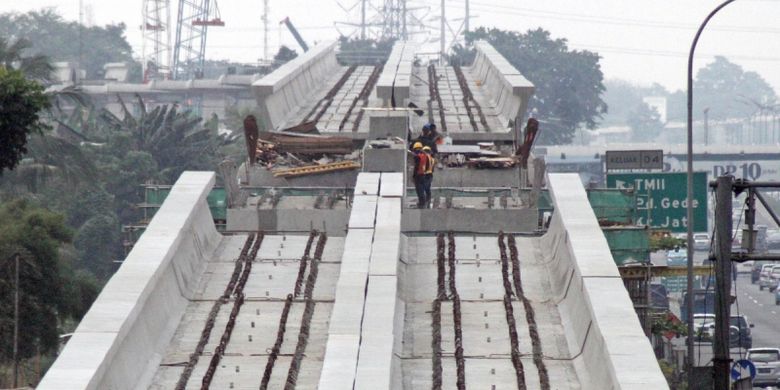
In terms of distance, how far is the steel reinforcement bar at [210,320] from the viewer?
22375mm

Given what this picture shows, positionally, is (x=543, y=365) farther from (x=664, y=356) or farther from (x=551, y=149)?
(x=551, y=149)

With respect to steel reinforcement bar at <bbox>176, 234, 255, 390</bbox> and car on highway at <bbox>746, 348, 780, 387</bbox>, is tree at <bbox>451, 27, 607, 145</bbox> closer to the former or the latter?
car on highway at <bbox>746, 348, 780, 387</bbox>

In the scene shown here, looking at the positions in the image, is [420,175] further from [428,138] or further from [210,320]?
[210,320]

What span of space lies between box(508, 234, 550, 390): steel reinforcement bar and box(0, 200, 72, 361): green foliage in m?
16.4

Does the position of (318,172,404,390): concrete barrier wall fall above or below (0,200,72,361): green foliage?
above

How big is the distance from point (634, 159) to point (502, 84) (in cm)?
1132

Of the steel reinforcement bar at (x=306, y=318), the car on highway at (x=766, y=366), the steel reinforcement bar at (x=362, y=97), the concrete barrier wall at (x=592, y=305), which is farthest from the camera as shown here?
the car on highway at (x=766, y=366)

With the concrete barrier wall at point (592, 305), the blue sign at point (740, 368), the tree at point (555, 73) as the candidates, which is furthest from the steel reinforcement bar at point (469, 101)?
the tree at point (555, 73)

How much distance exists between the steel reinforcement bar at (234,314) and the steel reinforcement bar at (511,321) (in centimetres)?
335

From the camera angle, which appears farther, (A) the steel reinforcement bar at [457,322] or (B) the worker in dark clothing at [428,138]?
(B) the worker in dark clothing at [428,138]

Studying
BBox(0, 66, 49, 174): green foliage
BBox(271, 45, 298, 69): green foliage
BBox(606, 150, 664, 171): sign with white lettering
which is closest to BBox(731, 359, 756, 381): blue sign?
BBox(606, 150, 664, 171): sign with white lettering

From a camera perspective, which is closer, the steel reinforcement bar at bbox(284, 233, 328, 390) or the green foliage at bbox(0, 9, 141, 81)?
the steel reinforcement bar at bbox(284, 233, 328, 390)

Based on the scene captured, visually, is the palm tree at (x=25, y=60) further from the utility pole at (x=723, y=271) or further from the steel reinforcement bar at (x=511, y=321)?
the utility pole at (x=723, y=271)

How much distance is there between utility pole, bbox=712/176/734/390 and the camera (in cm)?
2522
